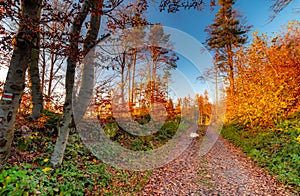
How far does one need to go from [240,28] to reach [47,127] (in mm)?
13408

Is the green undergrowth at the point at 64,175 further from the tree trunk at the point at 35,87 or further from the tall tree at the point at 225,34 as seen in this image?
the tall tree at the point at 225,34

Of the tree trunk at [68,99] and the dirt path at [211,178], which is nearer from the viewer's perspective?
the tree trunk at [68,99]

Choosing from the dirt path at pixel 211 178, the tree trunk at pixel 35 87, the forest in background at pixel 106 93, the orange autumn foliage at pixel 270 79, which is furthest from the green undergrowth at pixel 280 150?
the tree trunk at pixel 35 87

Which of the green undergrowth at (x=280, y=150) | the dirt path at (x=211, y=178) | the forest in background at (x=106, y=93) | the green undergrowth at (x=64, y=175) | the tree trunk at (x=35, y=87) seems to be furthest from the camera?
the tree trunk at (x=35, y=87)

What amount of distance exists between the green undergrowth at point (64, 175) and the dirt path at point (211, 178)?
46cm

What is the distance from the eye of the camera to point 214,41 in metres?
12.6

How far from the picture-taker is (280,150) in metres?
4.54

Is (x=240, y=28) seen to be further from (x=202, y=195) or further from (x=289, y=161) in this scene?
(x=202, y=195)

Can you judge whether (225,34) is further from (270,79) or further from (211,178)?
(211,178)

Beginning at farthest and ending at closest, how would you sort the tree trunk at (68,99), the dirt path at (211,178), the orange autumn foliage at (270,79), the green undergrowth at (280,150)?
the orange autumn foliage at (270,79) < the green undergrowth at (280,150) < the dirt path at (211,178) < the tree trunk at (68,99)

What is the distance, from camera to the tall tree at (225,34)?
468 inches

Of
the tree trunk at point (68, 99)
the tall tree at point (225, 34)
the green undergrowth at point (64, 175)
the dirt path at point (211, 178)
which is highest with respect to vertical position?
the tall tree at point (225, 34)

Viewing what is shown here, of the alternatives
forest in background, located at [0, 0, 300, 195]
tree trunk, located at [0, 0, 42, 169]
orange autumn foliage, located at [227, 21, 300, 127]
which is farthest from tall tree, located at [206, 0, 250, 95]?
tree trunk, located at [0, 0, 42, 169]

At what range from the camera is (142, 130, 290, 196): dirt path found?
10.8 feet
